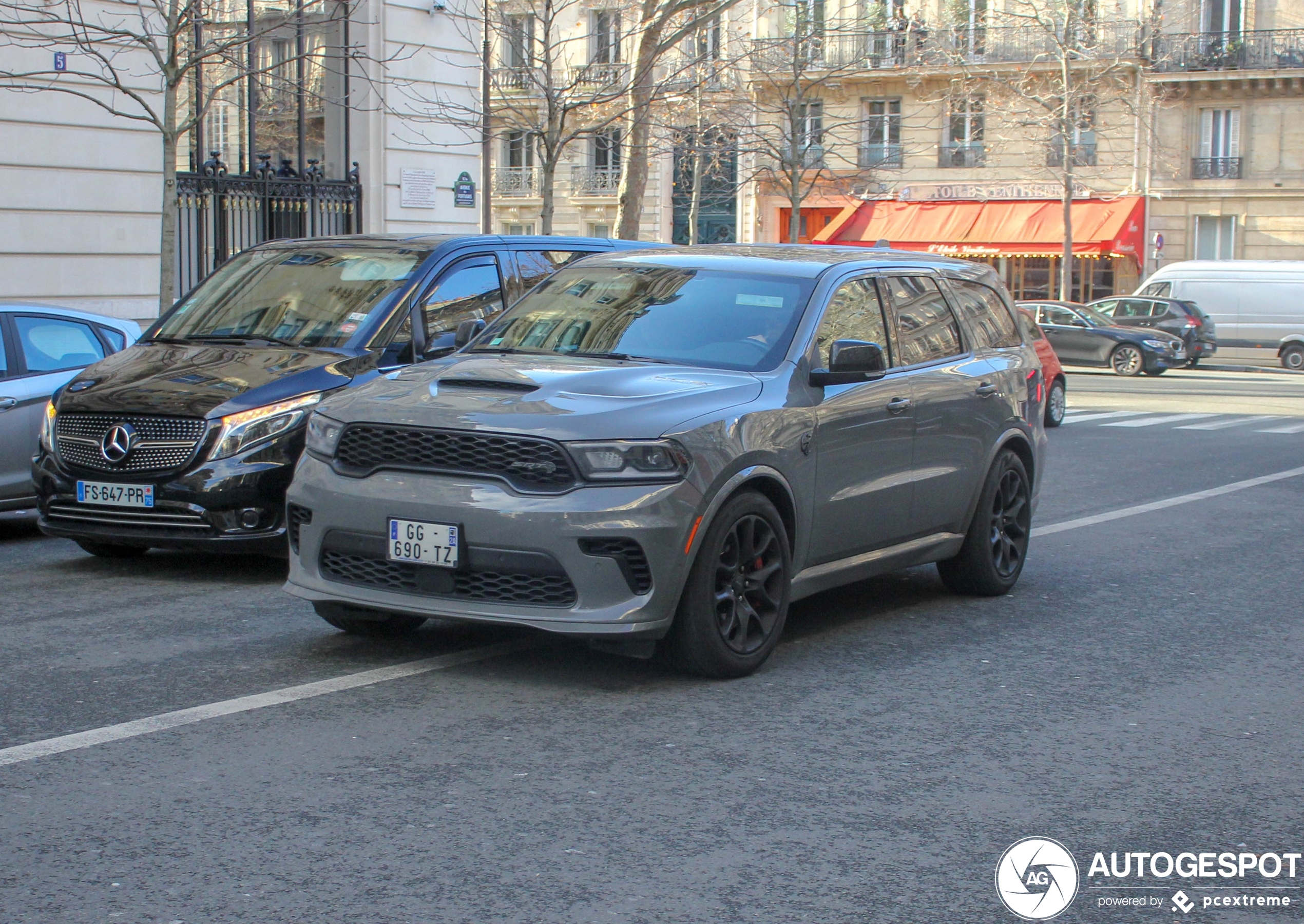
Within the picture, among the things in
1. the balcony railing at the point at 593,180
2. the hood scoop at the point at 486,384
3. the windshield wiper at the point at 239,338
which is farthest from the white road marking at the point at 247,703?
the balcony railing at the point at 593,180

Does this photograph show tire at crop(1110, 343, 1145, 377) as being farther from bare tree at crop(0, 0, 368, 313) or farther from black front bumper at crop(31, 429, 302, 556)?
black front bumper at crop(31, 429, 302, 556)

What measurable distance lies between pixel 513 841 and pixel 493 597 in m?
1.65

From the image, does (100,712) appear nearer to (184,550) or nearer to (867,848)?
(867,848)

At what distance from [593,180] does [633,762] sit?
163ft

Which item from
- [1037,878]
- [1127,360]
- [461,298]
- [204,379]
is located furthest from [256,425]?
[1127,360]

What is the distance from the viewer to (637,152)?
25.0 m

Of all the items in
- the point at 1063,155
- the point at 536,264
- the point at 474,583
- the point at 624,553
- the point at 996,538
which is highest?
the point at 1063,155

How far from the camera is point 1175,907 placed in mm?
3916

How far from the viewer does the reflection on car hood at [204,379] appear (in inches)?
316

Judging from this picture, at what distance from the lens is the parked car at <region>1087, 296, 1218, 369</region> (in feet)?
113

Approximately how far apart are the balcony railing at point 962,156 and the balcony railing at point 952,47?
Answer: 2400 millimetres

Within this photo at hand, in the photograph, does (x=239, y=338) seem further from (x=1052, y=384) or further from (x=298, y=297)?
(x=1052, y=384)

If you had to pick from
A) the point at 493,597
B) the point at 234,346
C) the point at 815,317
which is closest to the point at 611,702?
the point at 493,597

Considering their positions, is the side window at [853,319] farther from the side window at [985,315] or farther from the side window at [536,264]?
the side window at [536,264]
